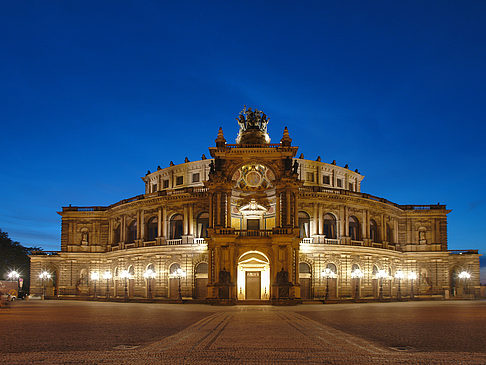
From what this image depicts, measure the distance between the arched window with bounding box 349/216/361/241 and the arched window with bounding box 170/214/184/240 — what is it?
77.4 feet

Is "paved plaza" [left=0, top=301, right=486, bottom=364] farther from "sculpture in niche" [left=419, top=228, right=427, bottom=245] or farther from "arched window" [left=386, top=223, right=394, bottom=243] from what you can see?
"sculpture in niche" [left=419, top=228, right=427, bottom=245]

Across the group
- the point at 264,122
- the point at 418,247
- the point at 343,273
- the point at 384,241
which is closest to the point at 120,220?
the point at 264,122

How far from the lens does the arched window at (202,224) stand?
68.5m

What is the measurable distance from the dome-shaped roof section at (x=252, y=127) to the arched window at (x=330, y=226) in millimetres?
13205

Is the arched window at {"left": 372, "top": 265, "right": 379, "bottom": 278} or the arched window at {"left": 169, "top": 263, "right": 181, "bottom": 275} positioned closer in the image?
the arched window at {"left": 169, "top": 263, "right": 181, "bottom": 275}

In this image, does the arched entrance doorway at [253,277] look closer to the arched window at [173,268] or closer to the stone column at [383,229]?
the arched window at [173,268]

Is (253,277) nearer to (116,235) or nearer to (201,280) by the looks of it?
(201,280)

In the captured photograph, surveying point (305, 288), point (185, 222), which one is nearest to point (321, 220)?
point (305, 288)

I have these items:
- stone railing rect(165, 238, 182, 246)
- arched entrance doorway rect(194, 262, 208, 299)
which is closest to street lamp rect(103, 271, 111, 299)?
stone railing rect(165, 238, 182, 246)

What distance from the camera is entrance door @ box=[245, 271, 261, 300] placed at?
62562 millimetres

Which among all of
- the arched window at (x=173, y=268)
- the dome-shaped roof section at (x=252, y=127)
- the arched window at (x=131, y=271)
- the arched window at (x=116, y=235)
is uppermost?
the dome-shaped roof section at (x=252, y=127)

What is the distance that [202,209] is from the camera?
68.1 m

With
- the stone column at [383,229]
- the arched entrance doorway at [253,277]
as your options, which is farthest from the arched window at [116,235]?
the stone column at [383,229]

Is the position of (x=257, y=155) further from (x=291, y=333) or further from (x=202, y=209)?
(x=291, y=333)
